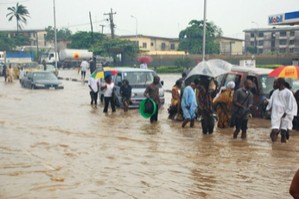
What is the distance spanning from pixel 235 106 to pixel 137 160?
334cm

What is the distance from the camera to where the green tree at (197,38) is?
7406cm

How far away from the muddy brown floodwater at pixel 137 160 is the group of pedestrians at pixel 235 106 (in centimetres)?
37

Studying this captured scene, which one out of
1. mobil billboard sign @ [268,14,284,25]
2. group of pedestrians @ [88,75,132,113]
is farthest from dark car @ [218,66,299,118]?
mobil billboard sign @ [268,14,284,25]

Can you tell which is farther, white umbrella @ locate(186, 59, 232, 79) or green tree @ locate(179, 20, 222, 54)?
green tree @ locate(179, 20, 222, 54)

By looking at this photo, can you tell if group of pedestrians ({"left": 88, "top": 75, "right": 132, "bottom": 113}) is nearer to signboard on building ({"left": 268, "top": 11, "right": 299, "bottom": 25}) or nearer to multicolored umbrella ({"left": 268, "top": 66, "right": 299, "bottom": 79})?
multicolored umbrella ({"left": 268, "top": 66, "right": 299, "bottom": 79})

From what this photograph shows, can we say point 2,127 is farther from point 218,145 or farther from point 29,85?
point 29,85

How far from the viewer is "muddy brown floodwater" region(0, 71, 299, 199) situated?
7.55 m

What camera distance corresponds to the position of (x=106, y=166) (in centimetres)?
912

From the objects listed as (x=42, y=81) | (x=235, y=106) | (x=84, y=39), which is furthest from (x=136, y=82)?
(x=84, y=39)

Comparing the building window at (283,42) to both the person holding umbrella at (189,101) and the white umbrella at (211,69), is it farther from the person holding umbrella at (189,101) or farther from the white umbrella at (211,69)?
the person holding umbrella at (189,101)

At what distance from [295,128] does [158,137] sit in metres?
3.86

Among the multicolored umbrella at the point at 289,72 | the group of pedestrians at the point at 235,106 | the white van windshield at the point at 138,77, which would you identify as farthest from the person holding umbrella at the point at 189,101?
the white van windshield at the point at 138,77

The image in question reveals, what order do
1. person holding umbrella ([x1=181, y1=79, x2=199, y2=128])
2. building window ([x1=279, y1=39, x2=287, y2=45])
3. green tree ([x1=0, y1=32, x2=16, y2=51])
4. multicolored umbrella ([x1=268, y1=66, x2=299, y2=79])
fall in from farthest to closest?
building window ([x1=279, y1=39, x2=287, y2=45])
green tree ([x1=0, y1=32, x2=16, y2=51])
person holding umbrella ([x1=181, y1=79, x2=199, y2=128])
multicolored umbrella ([x1=268, y1=66, x2=299, y2=79])

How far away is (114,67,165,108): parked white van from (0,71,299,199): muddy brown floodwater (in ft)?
10.3
